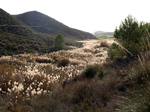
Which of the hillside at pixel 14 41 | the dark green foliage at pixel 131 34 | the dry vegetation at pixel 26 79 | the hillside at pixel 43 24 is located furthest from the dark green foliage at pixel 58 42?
the hillside at pixel 43 24

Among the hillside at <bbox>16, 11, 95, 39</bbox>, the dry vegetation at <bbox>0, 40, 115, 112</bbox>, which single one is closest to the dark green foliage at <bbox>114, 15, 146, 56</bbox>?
the dry vegetation at <bbox>0, 40, 115, 112</bbox>

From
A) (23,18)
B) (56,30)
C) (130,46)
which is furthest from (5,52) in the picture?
(23,18)

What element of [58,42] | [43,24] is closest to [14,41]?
[58,42]

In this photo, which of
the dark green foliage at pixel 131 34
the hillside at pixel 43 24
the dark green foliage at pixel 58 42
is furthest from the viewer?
the hillside at pixel 43 24

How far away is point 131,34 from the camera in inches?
474

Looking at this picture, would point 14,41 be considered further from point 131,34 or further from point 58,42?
point 131,34

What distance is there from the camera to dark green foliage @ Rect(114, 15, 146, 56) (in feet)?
38.1

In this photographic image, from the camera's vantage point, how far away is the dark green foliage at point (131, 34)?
11617mm

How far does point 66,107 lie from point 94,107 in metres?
0.89

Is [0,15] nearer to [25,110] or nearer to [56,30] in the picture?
[56,30]

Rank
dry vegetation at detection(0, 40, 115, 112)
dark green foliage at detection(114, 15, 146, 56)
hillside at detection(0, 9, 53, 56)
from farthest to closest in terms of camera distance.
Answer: hillside at detection(0, 9, 53, 56)
dark green foliage at detection(114, 15, 146, 56)
dry vegetation at detection(0, 40, 115, 112)

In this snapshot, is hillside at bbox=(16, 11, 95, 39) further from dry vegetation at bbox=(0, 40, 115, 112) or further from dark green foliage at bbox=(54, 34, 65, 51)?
dry vegetation at bbox=(0, 40, 115, 112)

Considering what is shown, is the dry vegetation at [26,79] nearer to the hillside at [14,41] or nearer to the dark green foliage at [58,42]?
the hillside at [14,41]

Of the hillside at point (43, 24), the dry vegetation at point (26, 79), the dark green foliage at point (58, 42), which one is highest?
the hillside at point (43, 24)
